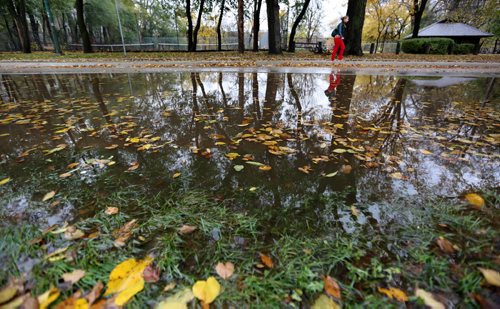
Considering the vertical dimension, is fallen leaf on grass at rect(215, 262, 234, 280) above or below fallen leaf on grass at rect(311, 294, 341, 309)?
above

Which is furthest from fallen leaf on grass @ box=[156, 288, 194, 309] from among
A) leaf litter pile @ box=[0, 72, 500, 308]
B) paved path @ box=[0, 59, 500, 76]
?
paved path @ box=[0, 59, 500, 76]

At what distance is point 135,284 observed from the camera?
1157 millimetres

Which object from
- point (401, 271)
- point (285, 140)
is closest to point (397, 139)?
point (285, 140)

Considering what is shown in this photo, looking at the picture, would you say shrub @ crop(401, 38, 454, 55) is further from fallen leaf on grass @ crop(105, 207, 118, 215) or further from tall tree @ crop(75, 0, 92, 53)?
fallen leaf on grass @ crop(105, 207, 118, 215)

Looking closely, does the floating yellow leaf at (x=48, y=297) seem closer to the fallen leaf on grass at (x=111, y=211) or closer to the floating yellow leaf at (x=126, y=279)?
the floating yellow leaf at (x=126, y=279)

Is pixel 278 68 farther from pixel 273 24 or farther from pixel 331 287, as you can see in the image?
pixel 331 287

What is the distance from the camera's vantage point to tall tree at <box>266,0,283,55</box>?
16250 millimetres

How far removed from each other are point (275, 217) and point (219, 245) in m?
0.42

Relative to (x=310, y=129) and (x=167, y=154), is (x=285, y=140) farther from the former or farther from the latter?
(x=167, y=154)

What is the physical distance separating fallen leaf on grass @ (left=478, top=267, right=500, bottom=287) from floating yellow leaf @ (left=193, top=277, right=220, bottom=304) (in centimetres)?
127

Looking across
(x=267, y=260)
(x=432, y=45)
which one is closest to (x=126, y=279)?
(x=267, y=260)

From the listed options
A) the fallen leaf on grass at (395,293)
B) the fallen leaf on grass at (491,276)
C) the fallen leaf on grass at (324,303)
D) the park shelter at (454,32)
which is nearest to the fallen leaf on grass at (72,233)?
the fallen leaf on grass at (324,303)

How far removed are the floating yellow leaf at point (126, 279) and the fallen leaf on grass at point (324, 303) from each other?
0.79 m

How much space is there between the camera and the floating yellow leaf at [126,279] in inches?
43.5
